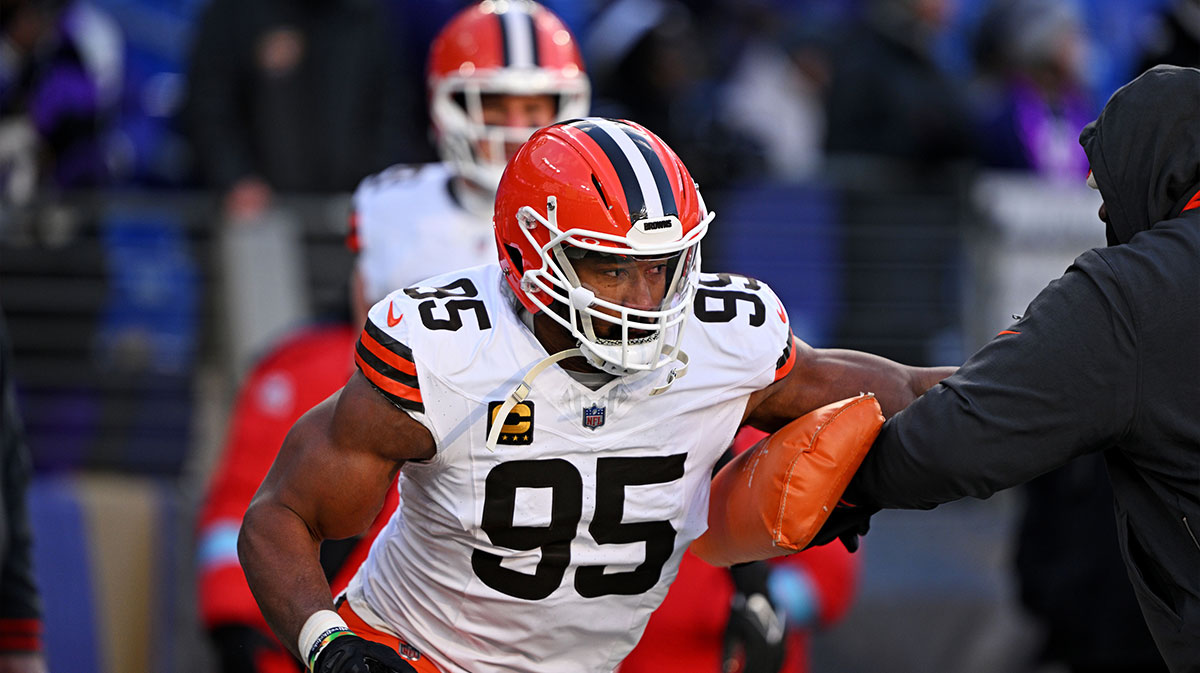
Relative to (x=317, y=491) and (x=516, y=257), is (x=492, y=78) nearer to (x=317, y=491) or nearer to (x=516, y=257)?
(x=516, y=257)

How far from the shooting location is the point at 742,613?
4.22m

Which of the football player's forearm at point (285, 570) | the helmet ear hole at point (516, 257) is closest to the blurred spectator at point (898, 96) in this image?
the helmet ear hole at point (516, 257)

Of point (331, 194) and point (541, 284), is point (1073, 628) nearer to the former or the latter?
point (541, 284)

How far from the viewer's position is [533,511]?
3.04 m

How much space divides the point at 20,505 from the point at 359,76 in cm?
317

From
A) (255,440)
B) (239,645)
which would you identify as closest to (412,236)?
(255,440)

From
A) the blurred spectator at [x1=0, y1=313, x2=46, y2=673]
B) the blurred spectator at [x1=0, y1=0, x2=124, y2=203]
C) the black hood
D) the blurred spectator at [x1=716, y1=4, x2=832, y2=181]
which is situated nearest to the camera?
the black hood

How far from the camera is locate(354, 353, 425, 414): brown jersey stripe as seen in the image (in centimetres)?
291

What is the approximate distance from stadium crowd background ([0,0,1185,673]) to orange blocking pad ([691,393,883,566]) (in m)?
3.21

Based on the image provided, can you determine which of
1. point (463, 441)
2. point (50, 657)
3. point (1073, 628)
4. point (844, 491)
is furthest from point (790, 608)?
point (50, 657)

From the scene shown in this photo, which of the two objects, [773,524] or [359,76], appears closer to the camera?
[773,524]

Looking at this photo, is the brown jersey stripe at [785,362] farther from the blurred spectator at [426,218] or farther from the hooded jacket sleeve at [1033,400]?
the blurred spectator at [426,218]

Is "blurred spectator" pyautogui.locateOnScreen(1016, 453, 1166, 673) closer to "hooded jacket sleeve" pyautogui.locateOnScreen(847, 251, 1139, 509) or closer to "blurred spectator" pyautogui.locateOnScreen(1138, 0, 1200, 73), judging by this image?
"blurred spectator" pyautogui.locateOnScreen(1138, 0, 1200, 73)


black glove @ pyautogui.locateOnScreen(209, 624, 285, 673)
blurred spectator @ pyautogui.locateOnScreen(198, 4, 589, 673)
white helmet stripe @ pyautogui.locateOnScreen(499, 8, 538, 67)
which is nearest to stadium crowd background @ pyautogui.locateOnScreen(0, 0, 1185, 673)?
blurred spectator @ pyautogui.locateOnScreen(198, 4, 589, 673)
